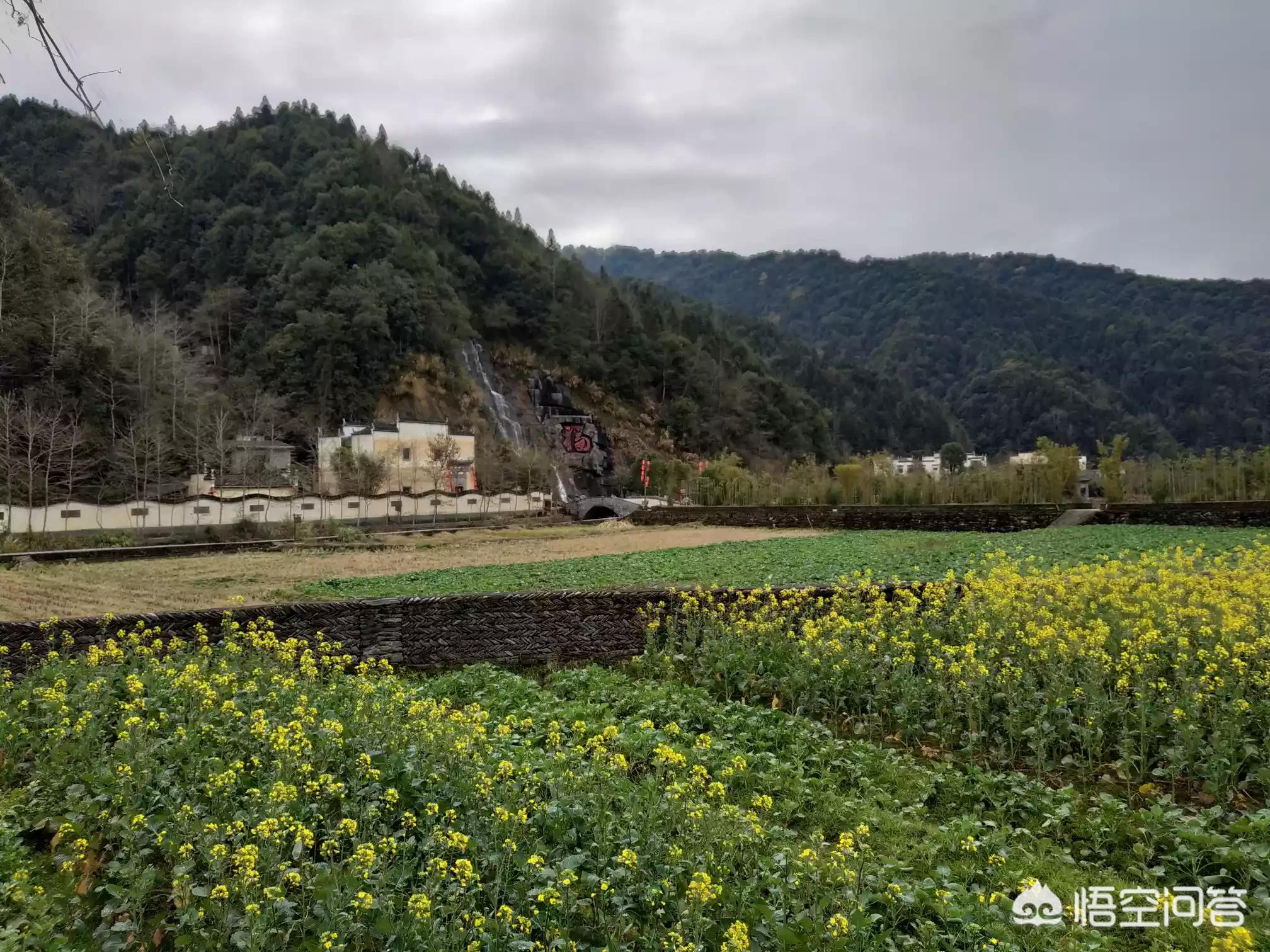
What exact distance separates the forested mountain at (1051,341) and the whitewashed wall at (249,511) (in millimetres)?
61292

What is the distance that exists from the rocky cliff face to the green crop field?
48.4 m

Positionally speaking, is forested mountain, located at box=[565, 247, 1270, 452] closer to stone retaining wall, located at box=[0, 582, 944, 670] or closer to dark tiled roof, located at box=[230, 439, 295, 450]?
dark tiled roof, located at box=[230, 439, 295, 450]

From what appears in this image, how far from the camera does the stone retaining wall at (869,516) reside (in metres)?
25.8

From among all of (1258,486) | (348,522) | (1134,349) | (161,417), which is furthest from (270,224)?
(1134,349)

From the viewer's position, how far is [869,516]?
30.1 metres

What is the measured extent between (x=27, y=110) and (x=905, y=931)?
11135 cm

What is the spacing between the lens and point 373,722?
14.8 feet

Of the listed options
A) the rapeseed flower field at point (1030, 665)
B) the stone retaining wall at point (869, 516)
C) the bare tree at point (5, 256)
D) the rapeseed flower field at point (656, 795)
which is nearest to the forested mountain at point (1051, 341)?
the stone retaining wall at point (869, 516)

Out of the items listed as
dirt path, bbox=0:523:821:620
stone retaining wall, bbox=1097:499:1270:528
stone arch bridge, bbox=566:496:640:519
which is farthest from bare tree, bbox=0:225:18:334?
stone retaining wall, bbox=1097:499:1270:528

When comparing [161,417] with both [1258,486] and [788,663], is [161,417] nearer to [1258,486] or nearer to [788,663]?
[788,663]

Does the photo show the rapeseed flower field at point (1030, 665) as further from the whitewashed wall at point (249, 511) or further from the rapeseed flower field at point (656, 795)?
the whitewashed wall at point (249, 511)

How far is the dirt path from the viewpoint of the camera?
13062mm

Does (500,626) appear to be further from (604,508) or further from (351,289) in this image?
(351,289)

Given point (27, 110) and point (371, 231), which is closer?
point (371, 231)
